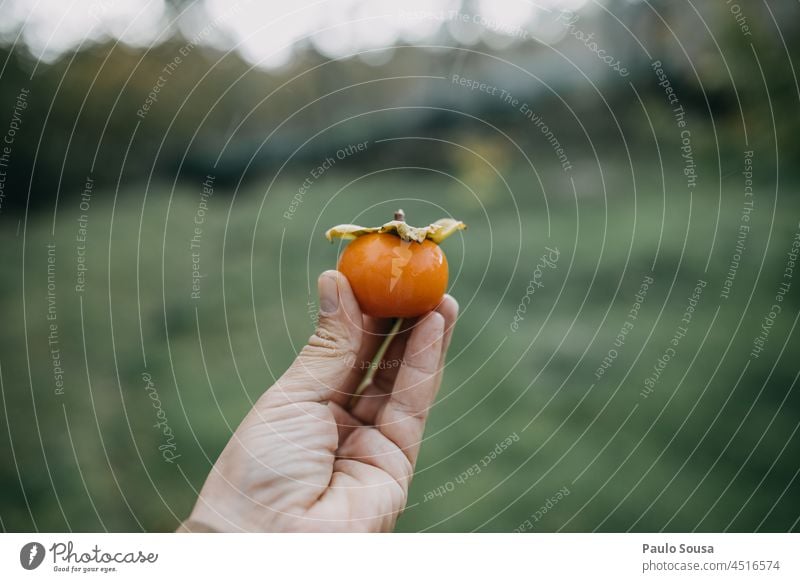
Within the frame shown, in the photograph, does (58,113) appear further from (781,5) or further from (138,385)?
(781,5)

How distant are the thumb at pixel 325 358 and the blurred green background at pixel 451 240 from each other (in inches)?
31.0

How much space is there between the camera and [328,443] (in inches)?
54.2

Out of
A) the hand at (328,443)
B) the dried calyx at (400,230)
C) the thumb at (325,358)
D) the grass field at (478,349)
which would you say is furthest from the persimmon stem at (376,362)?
the grass field at (478,349)

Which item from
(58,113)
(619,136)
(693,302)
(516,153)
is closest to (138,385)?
(58,113)

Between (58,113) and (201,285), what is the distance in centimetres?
124

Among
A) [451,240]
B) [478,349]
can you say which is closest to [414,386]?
[478,349]

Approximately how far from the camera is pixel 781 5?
2.49 m

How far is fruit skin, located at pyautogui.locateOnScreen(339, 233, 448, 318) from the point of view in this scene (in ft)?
3.91

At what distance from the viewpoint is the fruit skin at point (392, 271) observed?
1190 mm
